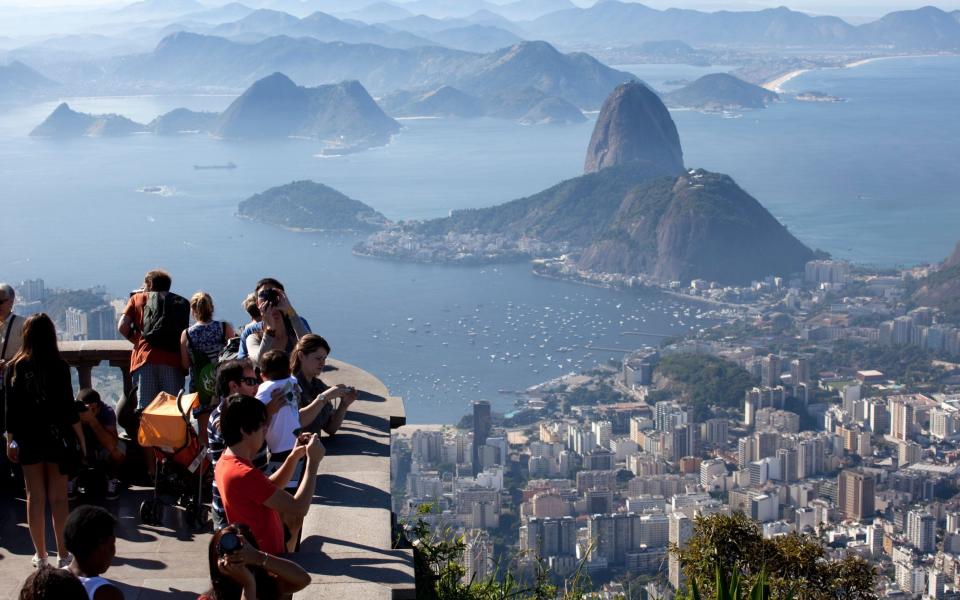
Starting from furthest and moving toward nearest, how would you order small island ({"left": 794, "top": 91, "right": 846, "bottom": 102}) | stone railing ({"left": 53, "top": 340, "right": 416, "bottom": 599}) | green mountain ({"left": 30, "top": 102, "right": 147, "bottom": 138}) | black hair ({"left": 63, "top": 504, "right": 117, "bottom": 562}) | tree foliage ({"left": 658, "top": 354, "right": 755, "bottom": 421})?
1. small island ({"left": 794, "top": 91, "right": 846, "bottom": 102})
2. green mountain ({"left": 30, "top": 102, "right": 147, "bottom": 138})
3. tree foliage ({"left": 658, "top": 354, "right": 755, "bottom": 421})
4. stone railing ({"left": 53, "top": 340, "right": 416, "bottom": 599})
5. black hair ({"left": 63, "top": 504, "right": 117, "bottom": 562})

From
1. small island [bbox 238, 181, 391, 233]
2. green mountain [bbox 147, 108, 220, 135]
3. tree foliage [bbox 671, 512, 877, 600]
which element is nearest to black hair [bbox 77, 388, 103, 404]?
tree foliage [bbox 671, 512, 877, 600]

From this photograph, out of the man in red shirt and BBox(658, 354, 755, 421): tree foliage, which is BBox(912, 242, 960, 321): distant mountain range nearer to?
BBox(658, 354, 755, 421): tree foliage

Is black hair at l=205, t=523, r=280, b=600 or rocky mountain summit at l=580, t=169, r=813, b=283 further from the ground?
black hair at l=205, t=523, r=280, b=600

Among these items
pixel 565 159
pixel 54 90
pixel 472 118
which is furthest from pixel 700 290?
pixel 54 90

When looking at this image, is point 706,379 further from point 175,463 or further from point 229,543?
point 229,543

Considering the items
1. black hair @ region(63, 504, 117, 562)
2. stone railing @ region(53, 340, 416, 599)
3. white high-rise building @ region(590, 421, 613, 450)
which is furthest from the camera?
white high-rise building @ region(590, 421, 613, 450)

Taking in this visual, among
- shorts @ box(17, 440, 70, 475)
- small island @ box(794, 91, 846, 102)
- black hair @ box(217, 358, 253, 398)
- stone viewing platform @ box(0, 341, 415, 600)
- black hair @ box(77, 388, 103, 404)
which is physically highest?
small island @ box(794, 91, 846, 102)

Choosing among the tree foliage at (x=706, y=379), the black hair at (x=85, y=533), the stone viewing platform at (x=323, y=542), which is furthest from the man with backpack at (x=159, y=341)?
the tree foliage at (x=706, y=379)
